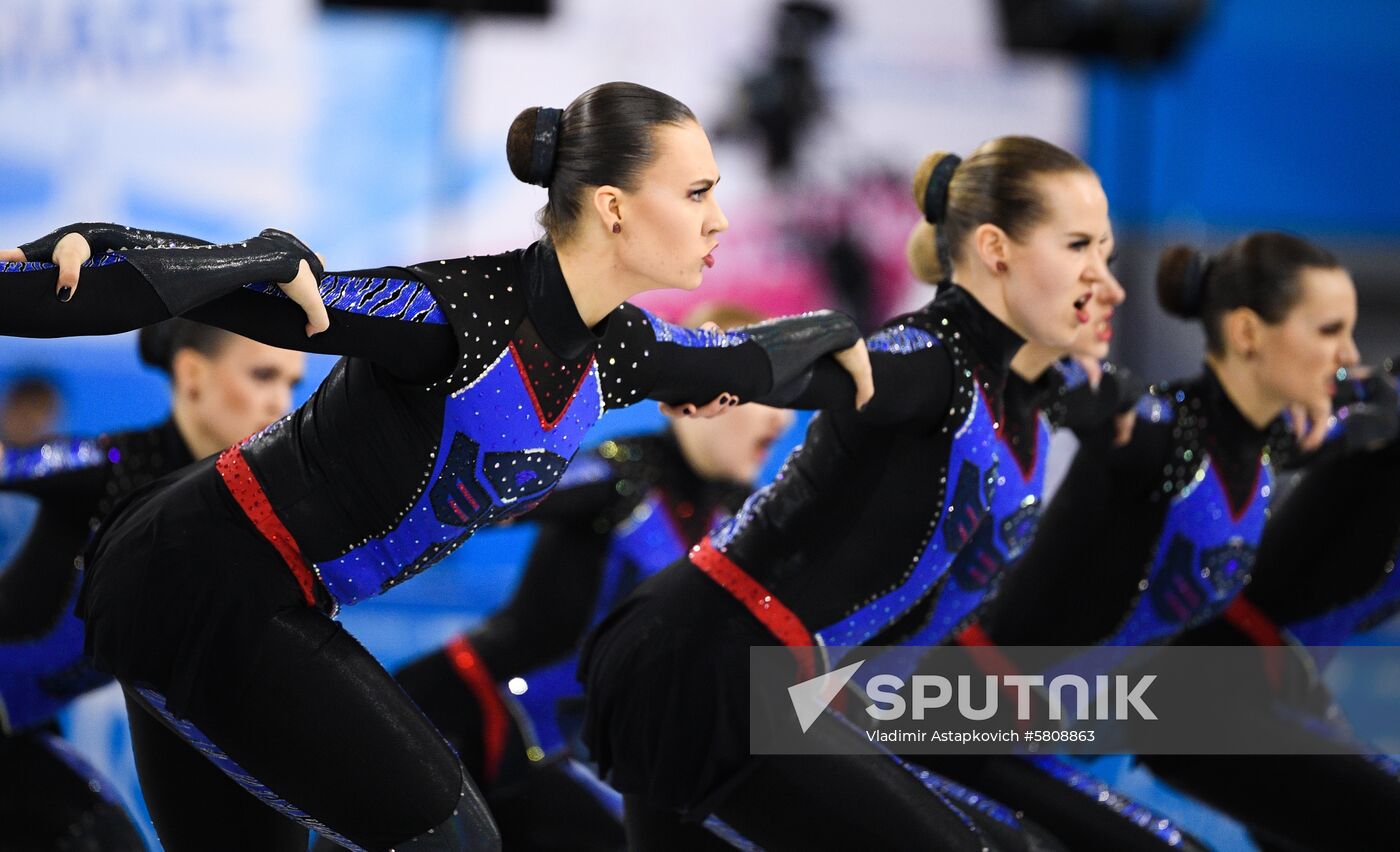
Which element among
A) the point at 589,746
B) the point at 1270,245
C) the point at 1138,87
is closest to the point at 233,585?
the point at 589,746

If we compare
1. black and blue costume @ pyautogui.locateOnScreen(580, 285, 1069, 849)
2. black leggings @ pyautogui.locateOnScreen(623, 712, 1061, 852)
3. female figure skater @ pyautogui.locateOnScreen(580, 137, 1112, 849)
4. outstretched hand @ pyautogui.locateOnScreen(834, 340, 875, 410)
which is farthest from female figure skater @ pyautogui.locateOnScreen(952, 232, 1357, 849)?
black leggings @ pyautogui.locateOnScreen(623, 712, 1061, 852)

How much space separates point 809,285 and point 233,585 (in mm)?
6906

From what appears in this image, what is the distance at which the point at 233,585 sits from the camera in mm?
2492

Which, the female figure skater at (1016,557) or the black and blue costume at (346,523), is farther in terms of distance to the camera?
the female figure skater at (1016,557)

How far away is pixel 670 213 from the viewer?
8.68 ft

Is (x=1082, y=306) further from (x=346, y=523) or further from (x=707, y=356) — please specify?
(x=346, y=523)

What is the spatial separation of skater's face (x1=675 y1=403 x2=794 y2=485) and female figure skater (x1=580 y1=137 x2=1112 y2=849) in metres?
1.26

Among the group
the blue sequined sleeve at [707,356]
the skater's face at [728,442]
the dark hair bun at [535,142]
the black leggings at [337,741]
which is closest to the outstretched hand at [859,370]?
the blue sequined sleeve at [707,356]

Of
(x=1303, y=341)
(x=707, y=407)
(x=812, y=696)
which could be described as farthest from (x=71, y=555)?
(x=1303, y=341)

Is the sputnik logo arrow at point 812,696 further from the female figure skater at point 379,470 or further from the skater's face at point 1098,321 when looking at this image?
the skater's face at point 1098,321

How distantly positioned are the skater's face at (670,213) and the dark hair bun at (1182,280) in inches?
68.9

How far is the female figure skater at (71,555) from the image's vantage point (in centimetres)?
358

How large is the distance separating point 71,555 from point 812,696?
1.75 m

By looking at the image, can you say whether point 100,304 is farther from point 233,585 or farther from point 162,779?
point 162,779
